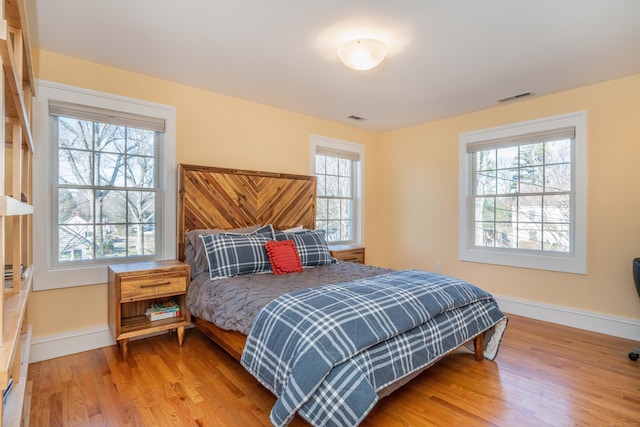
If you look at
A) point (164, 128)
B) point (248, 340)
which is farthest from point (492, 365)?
point (164, 128)

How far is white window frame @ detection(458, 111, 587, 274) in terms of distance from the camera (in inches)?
132

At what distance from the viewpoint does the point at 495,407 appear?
6.52ft

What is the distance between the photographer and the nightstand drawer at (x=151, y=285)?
2.56m

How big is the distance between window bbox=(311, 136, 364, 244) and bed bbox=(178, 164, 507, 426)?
0.97 meters

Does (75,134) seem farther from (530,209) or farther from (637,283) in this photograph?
(637,283)

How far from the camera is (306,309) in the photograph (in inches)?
72.0

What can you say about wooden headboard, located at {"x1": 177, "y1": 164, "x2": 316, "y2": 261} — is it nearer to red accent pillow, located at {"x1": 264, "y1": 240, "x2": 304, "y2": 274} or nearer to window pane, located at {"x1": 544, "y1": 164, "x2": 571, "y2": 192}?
red accent pillow, located at {"x1": 264, "y1": 240, "x2": 304, "y2": 274}

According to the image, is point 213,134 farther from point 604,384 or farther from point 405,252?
point 604,384

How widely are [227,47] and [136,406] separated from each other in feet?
8.41

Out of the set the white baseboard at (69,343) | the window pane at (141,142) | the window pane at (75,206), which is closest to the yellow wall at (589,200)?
the window pane at (141,142)

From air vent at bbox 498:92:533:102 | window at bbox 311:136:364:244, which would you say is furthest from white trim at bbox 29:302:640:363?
air vent at bbox 498:92:533:102

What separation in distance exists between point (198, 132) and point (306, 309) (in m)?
2.43

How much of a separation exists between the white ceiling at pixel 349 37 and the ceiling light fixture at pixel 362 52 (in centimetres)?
8

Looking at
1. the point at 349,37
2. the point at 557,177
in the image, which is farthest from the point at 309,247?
the point at 557,177
